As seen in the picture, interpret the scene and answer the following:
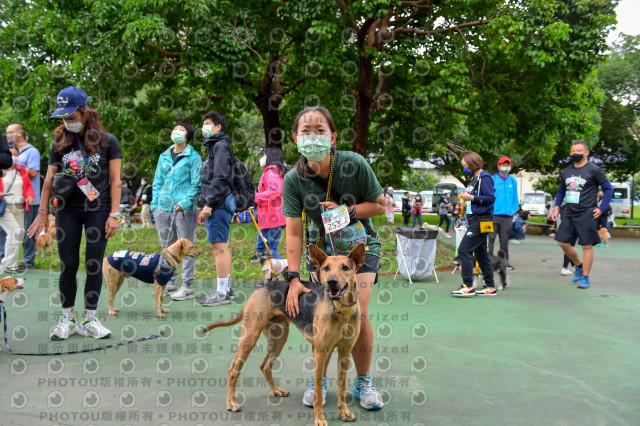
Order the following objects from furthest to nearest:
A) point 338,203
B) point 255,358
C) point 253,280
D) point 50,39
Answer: point 50,39, point 253,280, point 255,358, point 338,203

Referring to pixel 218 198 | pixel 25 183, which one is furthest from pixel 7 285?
pixel 25 183

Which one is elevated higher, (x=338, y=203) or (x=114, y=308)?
(x=338, y=203)

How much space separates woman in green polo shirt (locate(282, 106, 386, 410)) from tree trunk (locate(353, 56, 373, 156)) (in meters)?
11.2

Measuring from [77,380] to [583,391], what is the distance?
12.2 feet

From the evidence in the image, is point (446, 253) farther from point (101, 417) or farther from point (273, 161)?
point (101, 417)

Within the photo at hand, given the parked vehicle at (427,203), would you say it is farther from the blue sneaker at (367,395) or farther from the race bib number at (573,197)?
the blue sneaker at (367,395)

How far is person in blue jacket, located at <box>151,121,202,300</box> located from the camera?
671cm

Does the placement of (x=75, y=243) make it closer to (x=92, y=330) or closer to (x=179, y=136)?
(x=92, y=330)

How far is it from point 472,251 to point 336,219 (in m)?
4.86

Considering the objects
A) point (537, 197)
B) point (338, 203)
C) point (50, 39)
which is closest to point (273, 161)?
point (338, 203)

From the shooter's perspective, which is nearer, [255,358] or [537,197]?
[255,358]

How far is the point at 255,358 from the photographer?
445 cm

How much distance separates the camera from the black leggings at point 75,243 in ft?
15.6

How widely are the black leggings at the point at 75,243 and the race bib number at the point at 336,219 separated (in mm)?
2664
